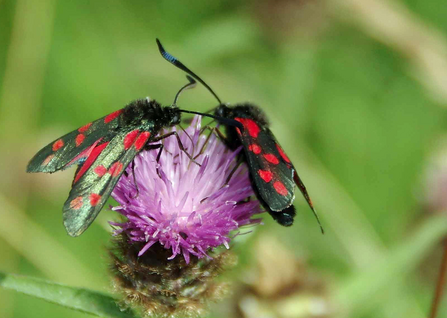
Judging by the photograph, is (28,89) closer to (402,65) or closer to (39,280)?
(39,280)

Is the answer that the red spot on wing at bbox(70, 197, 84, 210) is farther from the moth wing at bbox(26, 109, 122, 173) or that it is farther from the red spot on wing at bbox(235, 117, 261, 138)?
the red spot on wing at bbox(235, 117, 261, 138)

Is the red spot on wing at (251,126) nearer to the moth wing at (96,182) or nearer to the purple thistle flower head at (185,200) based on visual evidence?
the purple thistle flower head at (185,200)

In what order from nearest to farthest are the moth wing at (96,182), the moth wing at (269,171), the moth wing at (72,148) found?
the moth wing at (96,182) < the moth wing at (269,171) < the moth wing at (72,148)

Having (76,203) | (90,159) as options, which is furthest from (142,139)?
(76,203)

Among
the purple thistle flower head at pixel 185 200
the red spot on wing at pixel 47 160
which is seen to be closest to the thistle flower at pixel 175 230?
the purple thistle flower head at pixel 185 200

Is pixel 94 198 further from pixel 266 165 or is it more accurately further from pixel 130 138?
pixel 266 165

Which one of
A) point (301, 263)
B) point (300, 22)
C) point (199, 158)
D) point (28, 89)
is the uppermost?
point (300, 22)

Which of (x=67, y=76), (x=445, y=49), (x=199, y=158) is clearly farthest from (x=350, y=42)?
(x=199, y=158)
